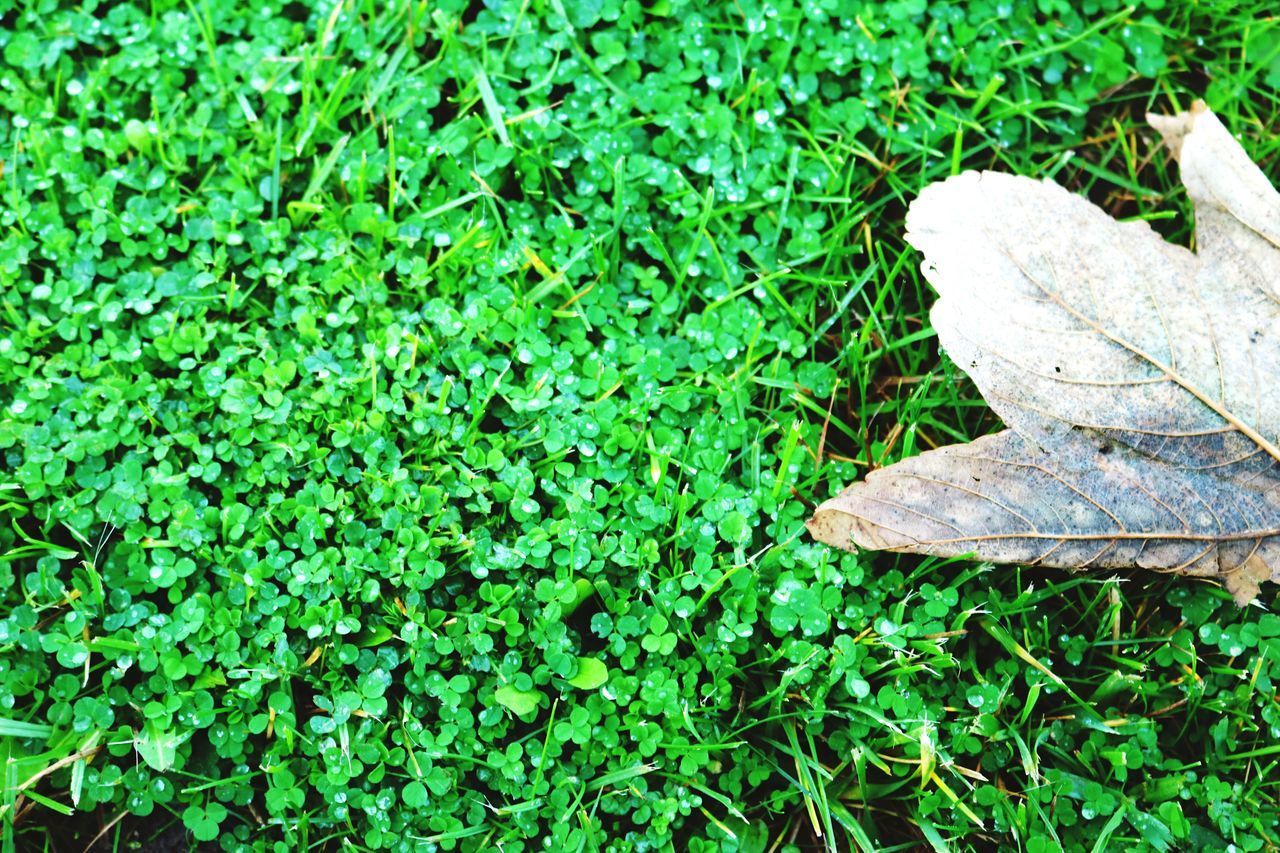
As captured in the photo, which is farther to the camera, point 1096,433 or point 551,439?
point 551,439

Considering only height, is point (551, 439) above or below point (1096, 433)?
below

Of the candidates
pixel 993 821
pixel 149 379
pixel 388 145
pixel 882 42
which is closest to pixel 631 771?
pixel 993 821

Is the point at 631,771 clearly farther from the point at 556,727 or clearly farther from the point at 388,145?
the point at 388,145
